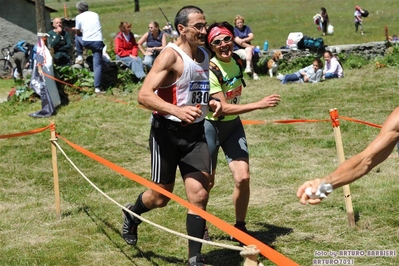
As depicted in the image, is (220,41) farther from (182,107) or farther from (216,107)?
(182,107)

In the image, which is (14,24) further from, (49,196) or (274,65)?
(49,196)

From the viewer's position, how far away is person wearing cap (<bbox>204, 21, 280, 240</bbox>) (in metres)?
6.19

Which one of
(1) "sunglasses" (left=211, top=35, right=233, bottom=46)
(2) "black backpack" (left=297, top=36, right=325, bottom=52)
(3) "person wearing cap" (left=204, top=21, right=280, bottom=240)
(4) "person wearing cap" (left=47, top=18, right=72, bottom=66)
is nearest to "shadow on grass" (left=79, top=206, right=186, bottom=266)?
(3) "person wearing cap" (left=204, top=21, right=280, bottom=240)

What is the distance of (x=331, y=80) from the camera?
1578 cm

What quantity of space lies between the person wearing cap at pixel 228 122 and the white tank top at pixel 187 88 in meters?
0.56

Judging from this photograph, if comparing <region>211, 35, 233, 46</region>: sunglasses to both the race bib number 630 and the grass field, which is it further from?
the grass field

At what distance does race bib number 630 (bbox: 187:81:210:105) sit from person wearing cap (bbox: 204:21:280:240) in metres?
0.48

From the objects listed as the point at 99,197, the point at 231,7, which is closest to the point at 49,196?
the point at 99,197

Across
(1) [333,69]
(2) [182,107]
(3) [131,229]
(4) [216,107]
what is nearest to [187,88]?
(2) [182,107]

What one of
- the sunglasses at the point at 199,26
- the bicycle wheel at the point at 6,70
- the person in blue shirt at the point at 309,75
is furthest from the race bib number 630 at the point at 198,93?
the bicycle wheel at the point at 6,70

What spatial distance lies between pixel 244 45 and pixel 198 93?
37.9 ft

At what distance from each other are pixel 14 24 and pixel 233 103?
2012 cm

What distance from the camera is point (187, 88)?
18.0 ft

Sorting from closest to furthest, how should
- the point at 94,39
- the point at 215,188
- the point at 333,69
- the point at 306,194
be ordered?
the point at 306,194
the point at 215,188
the point at 94,39
the point at 333,69
